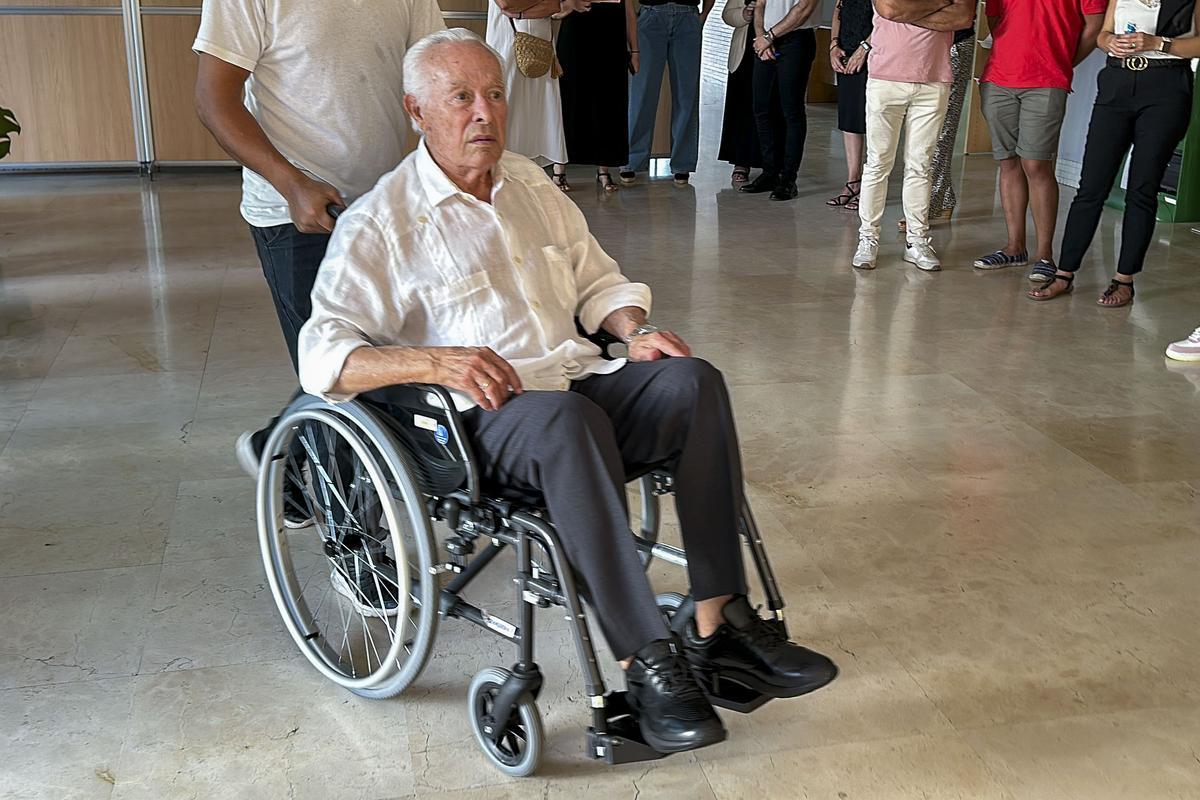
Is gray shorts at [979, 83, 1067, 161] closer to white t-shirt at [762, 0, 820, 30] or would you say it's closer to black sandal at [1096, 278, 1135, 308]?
black sandal at [1096, 278, 1135, 308]

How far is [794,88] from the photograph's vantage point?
640 centimetres

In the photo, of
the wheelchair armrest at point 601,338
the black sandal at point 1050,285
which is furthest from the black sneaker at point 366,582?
the black sandal at point 1050,285

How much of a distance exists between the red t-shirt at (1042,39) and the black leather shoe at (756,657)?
3.29 meters

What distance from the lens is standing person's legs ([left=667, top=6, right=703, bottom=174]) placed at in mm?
6695

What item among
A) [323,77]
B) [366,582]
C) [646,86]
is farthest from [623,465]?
[646,86]

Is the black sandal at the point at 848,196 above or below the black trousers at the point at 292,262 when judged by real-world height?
below

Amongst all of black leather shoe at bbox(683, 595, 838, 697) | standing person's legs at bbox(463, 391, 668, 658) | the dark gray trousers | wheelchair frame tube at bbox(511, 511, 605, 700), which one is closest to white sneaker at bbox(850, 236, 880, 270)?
the dark gray trousers

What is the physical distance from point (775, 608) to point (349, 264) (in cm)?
86

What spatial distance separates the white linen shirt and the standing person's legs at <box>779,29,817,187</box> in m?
4.52

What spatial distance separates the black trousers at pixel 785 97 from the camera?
6297 millimetres

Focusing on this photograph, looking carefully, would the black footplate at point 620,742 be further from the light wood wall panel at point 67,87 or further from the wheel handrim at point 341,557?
the light wood wall panel at point 67,87

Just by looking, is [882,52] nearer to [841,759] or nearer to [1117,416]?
[1117,416]

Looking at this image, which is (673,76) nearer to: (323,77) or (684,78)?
(684,78)

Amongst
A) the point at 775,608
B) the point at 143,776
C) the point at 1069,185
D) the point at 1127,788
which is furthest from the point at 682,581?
the point at 1069,185
